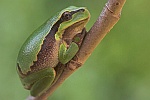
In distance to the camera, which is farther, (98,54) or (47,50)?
(98,54)

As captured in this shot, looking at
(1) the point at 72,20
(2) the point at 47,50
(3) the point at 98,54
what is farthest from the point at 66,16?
(3) the point at 98,54

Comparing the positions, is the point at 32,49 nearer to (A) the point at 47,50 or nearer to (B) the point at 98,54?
(A) the point at 47,50

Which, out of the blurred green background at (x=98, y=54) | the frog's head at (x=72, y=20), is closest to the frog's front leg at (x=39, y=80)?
the frog's head at (x=72, y=20)

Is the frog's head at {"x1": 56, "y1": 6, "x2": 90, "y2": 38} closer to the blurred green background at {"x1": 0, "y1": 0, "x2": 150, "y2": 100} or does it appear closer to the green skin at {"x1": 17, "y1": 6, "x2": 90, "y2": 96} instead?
the green skin at {"x1": 17, "y1": 6, "x2": 90, "y2": 96}

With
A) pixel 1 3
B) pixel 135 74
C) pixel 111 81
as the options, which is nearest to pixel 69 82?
pixel 111 81

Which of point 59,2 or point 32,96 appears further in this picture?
point 59,2

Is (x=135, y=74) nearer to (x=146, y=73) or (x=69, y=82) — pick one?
(x=146, y=73)
